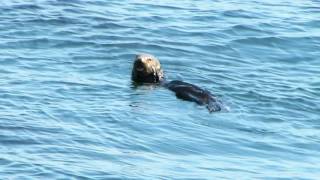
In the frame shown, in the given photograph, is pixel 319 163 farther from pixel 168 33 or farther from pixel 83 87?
pixel 168 33

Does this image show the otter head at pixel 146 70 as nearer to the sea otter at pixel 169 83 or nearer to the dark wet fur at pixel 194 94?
the sea otter at pixel 169 83

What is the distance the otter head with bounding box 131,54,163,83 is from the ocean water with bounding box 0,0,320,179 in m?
0.19

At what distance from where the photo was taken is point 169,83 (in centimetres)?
1429

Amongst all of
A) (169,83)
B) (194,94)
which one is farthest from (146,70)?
(194,94)

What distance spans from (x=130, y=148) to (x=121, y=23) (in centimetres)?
846

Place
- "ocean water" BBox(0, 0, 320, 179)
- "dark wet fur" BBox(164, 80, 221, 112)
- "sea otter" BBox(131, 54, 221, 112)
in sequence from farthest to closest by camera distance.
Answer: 1. "sea otter" BBox(131, 54, 221, 112)
2. "dark wet fur" BBox(164, 80, 221, 112)
3. "ocean water" BBox(0, 0, 320, 179)

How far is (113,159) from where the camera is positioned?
10273 mm

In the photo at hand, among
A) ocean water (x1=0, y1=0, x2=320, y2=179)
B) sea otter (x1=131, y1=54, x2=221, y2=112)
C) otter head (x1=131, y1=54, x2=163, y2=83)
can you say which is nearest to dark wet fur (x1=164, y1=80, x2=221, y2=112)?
sea otter (x1=131, y1=54, x2=221, y2=112)

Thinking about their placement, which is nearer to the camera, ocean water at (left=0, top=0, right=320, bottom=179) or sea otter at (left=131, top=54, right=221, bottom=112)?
ocean water at (left=0, top=0, right=320, bottom=179)

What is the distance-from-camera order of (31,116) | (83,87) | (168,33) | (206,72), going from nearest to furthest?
(31,116), (83,87), (206,72), (168,33)

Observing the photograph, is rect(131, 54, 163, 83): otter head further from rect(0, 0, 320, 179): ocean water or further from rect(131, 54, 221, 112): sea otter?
rect(0, 0, 320, 179): ocean water

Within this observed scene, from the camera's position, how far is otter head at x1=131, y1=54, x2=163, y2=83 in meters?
14.6

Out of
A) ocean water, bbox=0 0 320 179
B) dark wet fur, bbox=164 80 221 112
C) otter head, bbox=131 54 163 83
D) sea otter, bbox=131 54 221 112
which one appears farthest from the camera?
otter head, bbox=131 54 163 83

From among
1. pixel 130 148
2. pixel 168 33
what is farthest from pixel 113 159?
pixel 168 33
